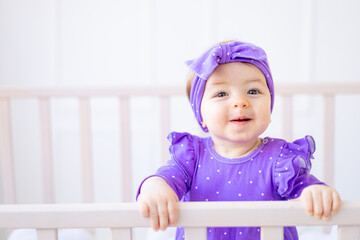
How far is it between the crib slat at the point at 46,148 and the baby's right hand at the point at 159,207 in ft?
2.58

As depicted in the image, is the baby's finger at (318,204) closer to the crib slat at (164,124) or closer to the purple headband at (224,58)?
the purple headband at (224,58)

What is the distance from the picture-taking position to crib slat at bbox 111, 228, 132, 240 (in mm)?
572

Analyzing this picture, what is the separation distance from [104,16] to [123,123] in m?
0.67

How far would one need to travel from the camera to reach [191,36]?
5.80ft

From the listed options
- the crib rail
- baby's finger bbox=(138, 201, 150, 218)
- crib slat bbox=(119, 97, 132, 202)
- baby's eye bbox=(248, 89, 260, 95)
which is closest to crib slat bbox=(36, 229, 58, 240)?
the crib rail

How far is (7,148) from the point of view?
128 cm

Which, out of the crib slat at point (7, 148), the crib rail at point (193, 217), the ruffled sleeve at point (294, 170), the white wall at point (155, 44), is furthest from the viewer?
the white wall at point (155, 44)

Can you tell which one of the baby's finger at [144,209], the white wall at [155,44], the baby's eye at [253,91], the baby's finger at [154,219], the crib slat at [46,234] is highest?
the white wall at [155,44]

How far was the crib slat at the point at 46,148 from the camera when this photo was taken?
1297mm

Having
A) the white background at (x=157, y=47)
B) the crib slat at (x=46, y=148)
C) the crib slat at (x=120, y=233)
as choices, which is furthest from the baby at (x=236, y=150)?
the white background at (x=157, y=47)

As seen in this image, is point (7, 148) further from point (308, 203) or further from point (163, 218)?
point (308, 203)

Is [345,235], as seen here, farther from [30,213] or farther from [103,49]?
[103,49]

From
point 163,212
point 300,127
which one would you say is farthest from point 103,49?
point 163,212

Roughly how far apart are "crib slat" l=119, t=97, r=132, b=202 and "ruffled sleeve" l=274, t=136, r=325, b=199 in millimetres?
660
